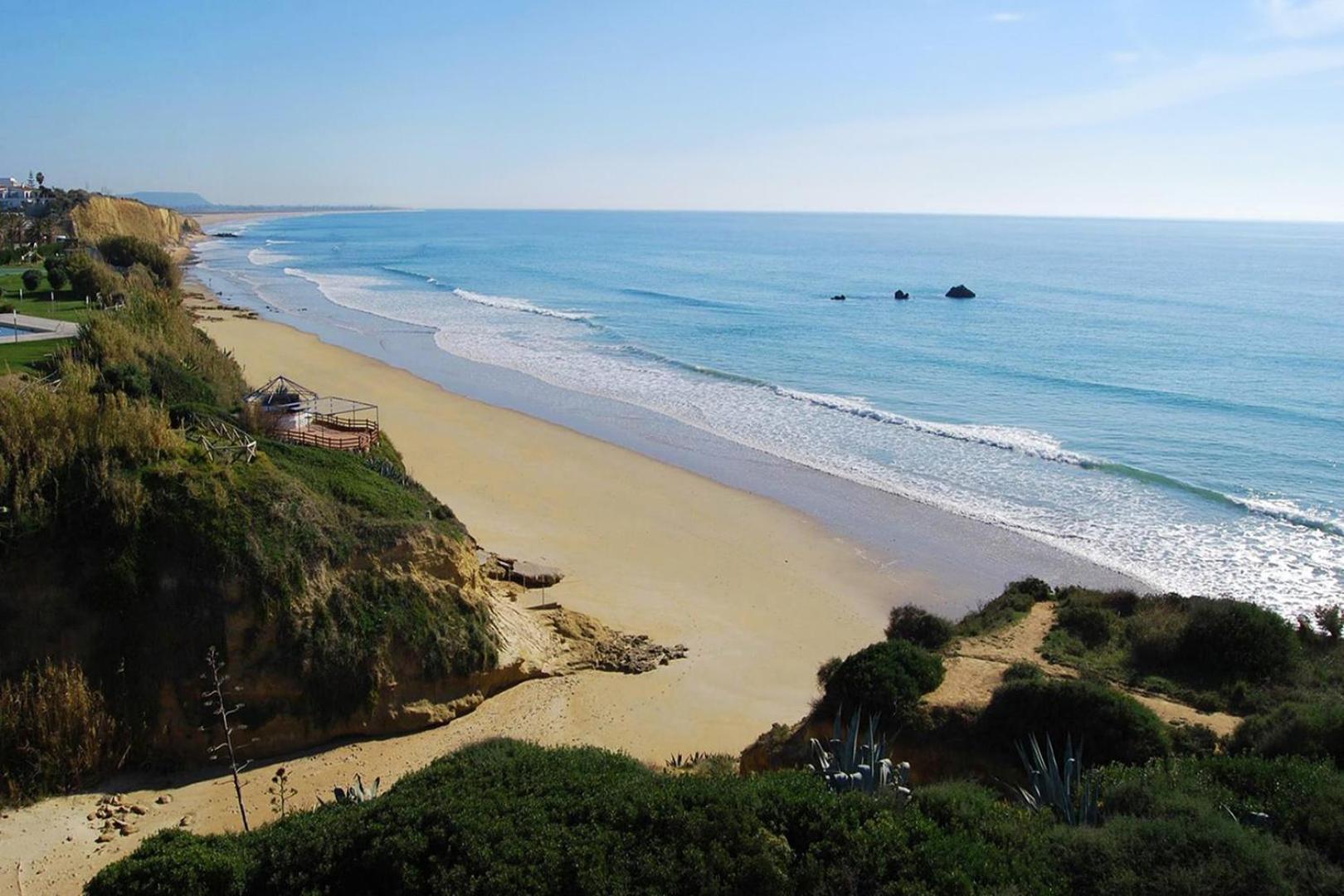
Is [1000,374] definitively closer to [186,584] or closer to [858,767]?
[858,767]

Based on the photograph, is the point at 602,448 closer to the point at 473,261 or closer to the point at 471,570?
the point at 471,570

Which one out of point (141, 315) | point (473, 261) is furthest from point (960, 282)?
point (141, 315)

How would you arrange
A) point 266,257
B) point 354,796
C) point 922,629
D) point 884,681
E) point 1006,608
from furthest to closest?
point 266,257 → point 1006,608 → point 922,629 → point 884,681 → point 354,796

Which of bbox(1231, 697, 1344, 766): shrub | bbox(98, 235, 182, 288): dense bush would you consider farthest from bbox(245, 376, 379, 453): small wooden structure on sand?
bbox(98, 235, 182, 288): dense bush

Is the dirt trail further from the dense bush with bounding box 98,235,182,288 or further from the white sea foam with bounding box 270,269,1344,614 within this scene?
the dense bush with bounding box 98,235,182,288

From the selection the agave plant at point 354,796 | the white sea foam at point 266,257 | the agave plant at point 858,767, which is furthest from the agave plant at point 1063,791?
the white sea foam at point 266,257

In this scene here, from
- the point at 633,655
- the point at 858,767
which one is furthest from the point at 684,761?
the point at 858,767
